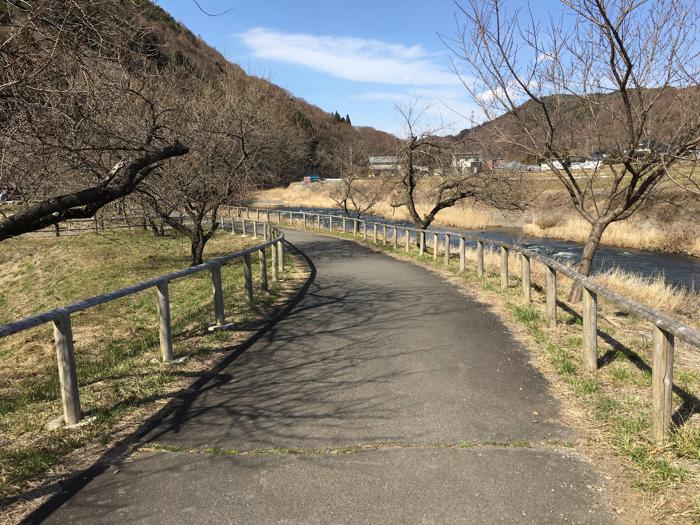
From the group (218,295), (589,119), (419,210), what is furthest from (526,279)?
(419,210)

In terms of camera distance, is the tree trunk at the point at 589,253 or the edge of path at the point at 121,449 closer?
the edge of path at the point at 121,449

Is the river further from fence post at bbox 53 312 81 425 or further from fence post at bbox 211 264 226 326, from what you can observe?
fence post at bbox 53 312 81 425

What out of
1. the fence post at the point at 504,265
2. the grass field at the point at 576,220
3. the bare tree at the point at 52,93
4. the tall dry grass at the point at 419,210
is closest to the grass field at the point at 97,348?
the bare tree at the point at 52,93

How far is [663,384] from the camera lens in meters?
3.77

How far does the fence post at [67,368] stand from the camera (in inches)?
169

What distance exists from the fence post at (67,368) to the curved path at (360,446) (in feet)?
2.50

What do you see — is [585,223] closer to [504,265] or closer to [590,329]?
[504,265]

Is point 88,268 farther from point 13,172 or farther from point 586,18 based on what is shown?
point 586,18

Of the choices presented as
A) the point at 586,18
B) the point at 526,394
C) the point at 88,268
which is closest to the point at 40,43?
the point at 526,394

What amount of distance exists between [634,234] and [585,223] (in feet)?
14.0

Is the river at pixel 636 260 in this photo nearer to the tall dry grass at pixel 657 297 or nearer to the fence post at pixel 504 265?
the tall dry grass at pixel 657 297

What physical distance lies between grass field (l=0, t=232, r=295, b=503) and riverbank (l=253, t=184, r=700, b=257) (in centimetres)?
1565

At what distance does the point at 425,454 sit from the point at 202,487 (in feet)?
5.27

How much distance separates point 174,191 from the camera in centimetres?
1300
